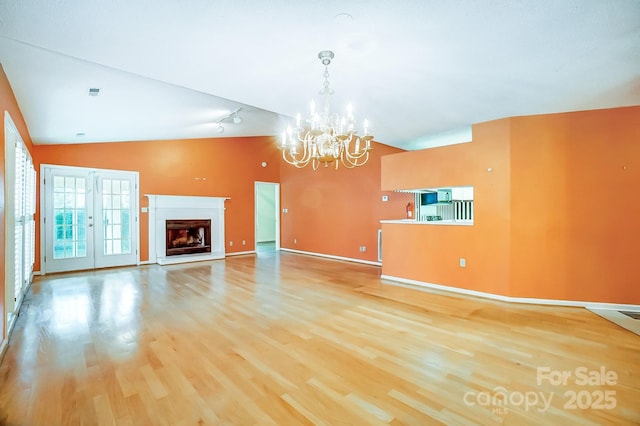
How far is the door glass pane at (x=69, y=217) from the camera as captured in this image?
5688 millimetres

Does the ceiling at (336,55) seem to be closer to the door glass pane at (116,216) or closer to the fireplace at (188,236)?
the door glass pane at (116,216)

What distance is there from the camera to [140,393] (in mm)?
1997

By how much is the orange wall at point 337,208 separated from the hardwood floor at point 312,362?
272 cm

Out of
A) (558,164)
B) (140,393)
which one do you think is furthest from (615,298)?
(140,393)

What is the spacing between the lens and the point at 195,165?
762cm

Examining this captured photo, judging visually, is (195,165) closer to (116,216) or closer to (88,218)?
(116,216)

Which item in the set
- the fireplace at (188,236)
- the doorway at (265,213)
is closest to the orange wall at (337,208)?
the doorway at (265,213)

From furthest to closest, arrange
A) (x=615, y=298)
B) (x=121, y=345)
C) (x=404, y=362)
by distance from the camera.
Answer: (x=615, y=298)
(x=121, y=345)
(x=404, y=362)

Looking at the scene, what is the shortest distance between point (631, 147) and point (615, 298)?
1875 mm

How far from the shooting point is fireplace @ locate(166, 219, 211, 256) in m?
7.05

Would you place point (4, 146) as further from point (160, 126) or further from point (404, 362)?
point (404, 362)

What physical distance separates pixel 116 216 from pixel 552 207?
7.97m

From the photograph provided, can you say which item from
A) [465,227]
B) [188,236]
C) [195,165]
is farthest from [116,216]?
[465,227]

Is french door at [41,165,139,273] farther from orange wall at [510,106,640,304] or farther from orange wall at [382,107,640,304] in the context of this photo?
orange wall at [510,106,640,304]
